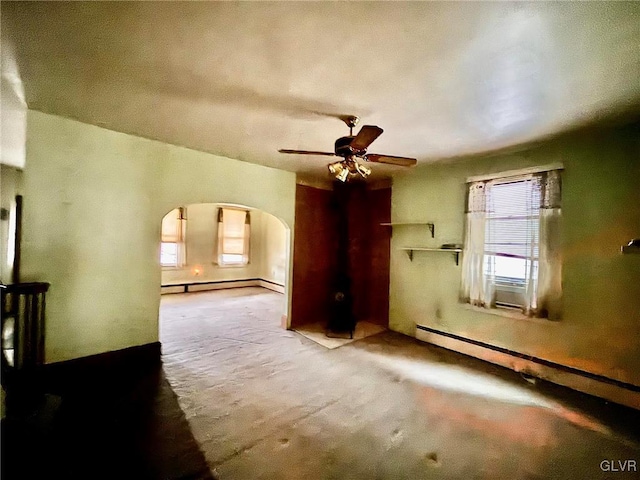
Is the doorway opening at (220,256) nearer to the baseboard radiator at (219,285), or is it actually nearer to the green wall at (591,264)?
the baseboard radiator at (219,285)

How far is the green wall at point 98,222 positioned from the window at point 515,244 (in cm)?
365

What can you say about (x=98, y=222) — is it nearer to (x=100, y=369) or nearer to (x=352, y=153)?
(x=100, y=369)

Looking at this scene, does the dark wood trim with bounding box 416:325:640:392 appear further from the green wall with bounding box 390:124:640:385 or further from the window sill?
the window sill

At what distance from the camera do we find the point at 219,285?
8.30 m

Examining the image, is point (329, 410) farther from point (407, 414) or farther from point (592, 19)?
point (592, 19)

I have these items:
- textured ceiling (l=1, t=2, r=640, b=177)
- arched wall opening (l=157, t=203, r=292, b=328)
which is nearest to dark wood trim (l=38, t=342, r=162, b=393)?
textured ceiling (l=1, t=2, r=640, b=177)

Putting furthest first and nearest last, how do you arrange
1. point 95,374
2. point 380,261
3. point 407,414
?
1. point 380,261
2. point 95,374
3. point 407,414

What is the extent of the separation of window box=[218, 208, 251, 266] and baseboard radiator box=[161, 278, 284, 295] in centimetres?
58

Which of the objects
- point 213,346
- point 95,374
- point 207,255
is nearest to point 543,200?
point 213,346

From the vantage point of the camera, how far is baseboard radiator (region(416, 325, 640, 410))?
9.03ft

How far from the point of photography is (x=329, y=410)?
102 inches

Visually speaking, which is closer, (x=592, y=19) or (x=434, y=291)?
(x=592, y=19)

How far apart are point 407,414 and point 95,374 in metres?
3.19

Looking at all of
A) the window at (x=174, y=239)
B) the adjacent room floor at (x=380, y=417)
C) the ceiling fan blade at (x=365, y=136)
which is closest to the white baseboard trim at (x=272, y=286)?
the window at (x=174, y=239)
